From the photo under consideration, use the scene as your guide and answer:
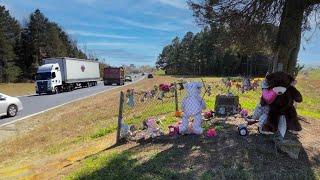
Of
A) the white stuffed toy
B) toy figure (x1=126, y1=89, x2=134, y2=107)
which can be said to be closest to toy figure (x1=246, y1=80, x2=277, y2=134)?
the white stuffed toy

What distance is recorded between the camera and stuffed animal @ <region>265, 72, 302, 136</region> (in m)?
9.45

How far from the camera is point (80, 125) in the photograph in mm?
20734

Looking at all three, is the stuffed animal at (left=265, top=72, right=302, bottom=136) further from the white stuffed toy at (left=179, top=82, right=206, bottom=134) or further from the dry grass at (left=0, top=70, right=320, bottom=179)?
the dry grass at (left=0, top=70, right=320, bottom=179)

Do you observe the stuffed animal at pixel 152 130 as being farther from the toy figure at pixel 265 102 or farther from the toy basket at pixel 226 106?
the toy basket at pixel 226 106

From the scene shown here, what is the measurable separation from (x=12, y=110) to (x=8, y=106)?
1.49ft

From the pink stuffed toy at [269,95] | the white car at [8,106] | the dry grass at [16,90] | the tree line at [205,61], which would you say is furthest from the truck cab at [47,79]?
the pink stuffed toy at [269,95]

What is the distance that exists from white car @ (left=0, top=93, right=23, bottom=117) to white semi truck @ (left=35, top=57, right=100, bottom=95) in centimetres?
2354

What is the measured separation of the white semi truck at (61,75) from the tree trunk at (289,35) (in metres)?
40.1

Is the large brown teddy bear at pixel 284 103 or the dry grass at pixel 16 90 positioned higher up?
the large brown teddy bear at pixel 284 103

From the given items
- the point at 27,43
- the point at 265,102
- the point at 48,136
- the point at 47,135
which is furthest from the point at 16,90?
the point at 265,102

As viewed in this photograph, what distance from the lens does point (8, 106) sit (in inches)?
1024

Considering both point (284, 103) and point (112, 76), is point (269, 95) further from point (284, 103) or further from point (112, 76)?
point (112, 76)

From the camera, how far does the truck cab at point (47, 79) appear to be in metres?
50.1

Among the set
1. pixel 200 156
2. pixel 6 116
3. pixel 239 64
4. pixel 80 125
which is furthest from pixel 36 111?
pixel 239 64
